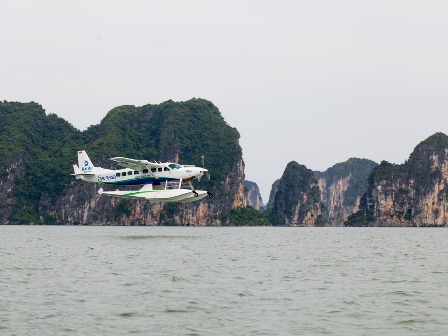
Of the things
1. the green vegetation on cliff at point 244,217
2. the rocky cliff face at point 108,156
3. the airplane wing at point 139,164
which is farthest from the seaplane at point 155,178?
→ the green vegetation on cliff at point 244,217

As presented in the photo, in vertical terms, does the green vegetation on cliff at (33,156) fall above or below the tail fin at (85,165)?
above

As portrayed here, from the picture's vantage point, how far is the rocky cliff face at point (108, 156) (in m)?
172

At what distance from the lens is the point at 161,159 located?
182 meters

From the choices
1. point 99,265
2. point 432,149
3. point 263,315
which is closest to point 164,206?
point 432,149

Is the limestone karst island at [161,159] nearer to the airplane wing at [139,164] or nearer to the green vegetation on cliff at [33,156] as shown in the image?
the green vegetation on cliff at [33,156]

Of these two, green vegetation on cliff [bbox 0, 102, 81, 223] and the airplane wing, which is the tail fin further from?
green vegetation on cliff [bbox 0, 102, 81, 223]

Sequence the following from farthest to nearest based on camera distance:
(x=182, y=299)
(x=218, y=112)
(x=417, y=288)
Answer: (x=218, y=112)
(x=417, y=288)
(x=182, y=299)

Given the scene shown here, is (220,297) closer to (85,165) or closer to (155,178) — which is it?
(155,178)

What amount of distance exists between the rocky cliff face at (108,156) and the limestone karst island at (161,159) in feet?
0.81

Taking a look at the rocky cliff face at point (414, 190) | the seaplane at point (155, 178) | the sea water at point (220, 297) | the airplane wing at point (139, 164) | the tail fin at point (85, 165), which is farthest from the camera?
the rocky cliff face at point (414, 190)

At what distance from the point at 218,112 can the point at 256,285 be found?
6848 inches

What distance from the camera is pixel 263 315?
18125 millimetres

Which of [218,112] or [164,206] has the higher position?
[218,112]

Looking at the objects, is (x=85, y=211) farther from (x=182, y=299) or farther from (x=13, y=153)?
(x=182, y=299)
